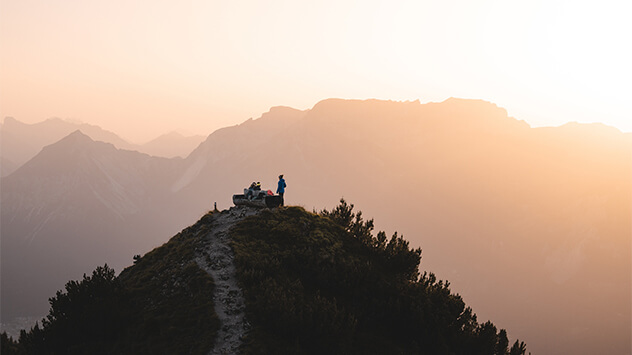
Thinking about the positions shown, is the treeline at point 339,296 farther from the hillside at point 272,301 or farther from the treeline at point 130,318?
the treeline at point 130,318

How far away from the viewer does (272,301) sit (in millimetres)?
20484

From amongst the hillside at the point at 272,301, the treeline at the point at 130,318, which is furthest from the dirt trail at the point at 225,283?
the treeline at the point at 130,318

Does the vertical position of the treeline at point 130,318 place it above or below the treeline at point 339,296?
below

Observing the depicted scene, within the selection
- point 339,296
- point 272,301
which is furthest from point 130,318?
point 339,296

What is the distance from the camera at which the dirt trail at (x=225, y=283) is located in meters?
19.2

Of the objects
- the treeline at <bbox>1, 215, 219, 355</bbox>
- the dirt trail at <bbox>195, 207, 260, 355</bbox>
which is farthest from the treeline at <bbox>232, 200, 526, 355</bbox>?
the treeline at <bbox>1, 215, 219, 355</bbox>

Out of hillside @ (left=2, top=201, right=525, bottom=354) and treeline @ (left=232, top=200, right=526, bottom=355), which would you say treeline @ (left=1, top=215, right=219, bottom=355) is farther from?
treeline @ (left=232, top=200, right=526, bottom=355)

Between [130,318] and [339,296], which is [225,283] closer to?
[130,318]

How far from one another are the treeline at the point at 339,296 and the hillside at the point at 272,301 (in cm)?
7

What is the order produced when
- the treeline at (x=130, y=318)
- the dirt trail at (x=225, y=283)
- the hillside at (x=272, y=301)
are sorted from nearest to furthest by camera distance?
the dirt trail at (x=225, y=283)
the treeline at (x=130, y=318)
the hillside at (x=272, y=301)

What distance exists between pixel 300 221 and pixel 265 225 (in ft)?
10.1

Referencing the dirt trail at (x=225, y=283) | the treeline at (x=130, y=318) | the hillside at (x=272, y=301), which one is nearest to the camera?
the dirt trail at (x=225, y=283)

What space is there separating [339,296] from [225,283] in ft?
23.2

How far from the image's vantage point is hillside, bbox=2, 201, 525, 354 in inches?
768
